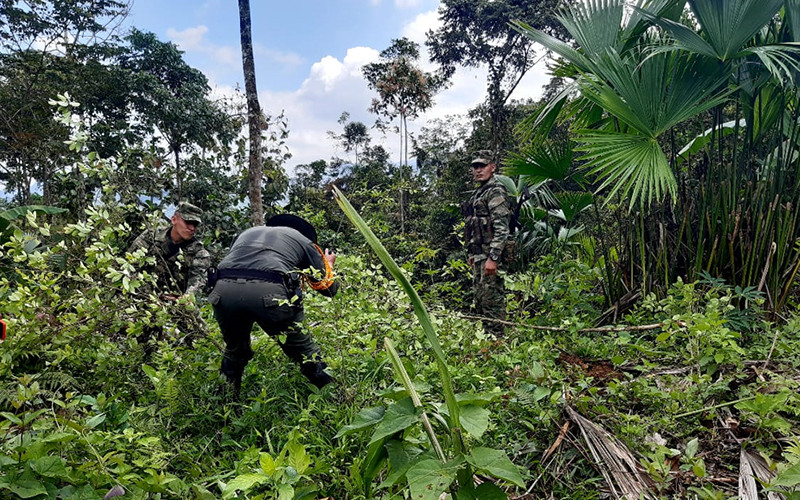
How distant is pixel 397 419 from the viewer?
1190mm

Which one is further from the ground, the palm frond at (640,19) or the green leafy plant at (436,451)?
the palm frond at (640,19)

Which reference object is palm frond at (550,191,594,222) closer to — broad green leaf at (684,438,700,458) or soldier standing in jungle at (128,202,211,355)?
broad green leaf at (684,438,700,458)

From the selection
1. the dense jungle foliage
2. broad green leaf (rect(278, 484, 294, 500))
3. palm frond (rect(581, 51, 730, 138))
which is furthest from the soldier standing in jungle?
palm frond (rect(581, 51, 730, 138))

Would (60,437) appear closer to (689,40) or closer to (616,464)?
(616,464)

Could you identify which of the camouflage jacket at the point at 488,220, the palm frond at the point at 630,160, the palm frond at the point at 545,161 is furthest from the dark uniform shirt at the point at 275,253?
the camouflage jacket at the point at 488,220

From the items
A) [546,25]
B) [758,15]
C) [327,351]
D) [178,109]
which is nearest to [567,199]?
[758,15]

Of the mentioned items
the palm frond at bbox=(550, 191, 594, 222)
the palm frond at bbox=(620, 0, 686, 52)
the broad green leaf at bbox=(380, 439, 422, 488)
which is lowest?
the broad green leaf at bbox=(380, 439, 422, 488)

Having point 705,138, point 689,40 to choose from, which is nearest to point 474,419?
point 689,40

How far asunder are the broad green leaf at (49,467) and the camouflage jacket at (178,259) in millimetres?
2689

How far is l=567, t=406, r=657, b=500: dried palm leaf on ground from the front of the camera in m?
1.61

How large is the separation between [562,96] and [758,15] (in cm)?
123

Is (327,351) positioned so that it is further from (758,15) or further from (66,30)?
(66,30)

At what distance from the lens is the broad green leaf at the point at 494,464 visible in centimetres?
107

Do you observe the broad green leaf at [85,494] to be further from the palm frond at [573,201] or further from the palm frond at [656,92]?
the palm frond at [573,201]
